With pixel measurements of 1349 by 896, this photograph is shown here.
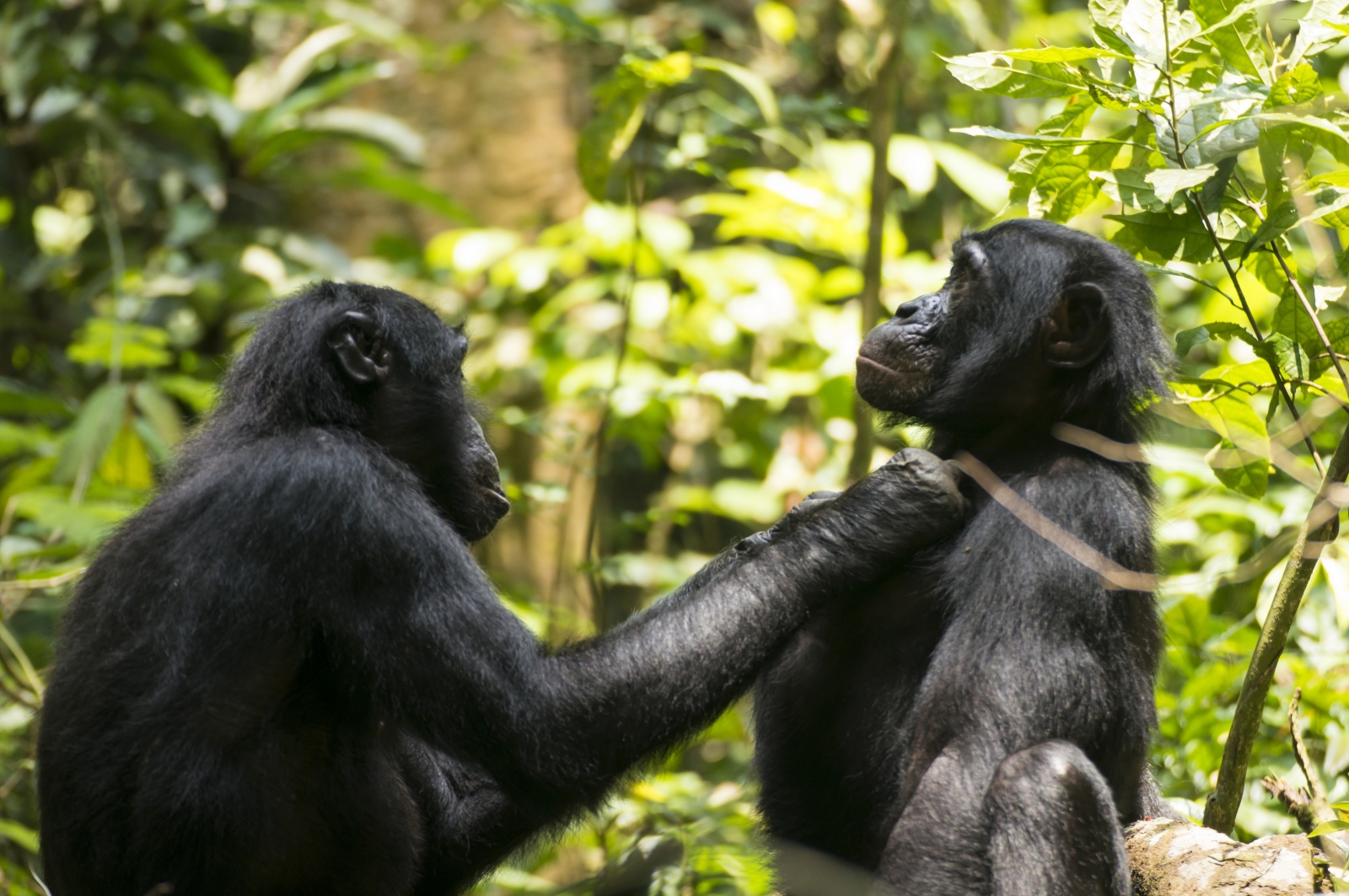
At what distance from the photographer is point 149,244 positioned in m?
8.73

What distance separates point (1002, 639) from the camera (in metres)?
3.10

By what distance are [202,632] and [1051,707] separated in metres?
2.16

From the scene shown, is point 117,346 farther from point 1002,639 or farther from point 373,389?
point 1002,639

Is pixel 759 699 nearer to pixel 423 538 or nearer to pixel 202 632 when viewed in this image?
pixel 423 538

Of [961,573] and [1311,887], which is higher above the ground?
[961,573]

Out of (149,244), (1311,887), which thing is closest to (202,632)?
(1311,887)

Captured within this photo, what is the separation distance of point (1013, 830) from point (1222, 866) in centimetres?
52

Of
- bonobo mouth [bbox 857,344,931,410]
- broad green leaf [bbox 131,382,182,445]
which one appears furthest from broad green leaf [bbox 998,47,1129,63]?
broad green leaf [bbox 131,382,182,445]

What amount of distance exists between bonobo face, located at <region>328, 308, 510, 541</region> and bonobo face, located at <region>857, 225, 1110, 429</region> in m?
1.18

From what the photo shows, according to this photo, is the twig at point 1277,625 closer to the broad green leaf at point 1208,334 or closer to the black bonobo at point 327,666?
the broad green leaf at point 1208,334

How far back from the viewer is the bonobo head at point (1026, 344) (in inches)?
135

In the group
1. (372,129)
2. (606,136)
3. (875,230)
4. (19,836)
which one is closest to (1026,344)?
(875,230)

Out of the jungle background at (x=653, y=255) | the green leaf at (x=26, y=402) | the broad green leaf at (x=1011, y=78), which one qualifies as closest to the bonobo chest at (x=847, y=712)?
the jungle background at (x=653, y=255)

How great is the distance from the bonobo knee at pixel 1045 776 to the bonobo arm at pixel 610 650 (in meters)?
0.64
